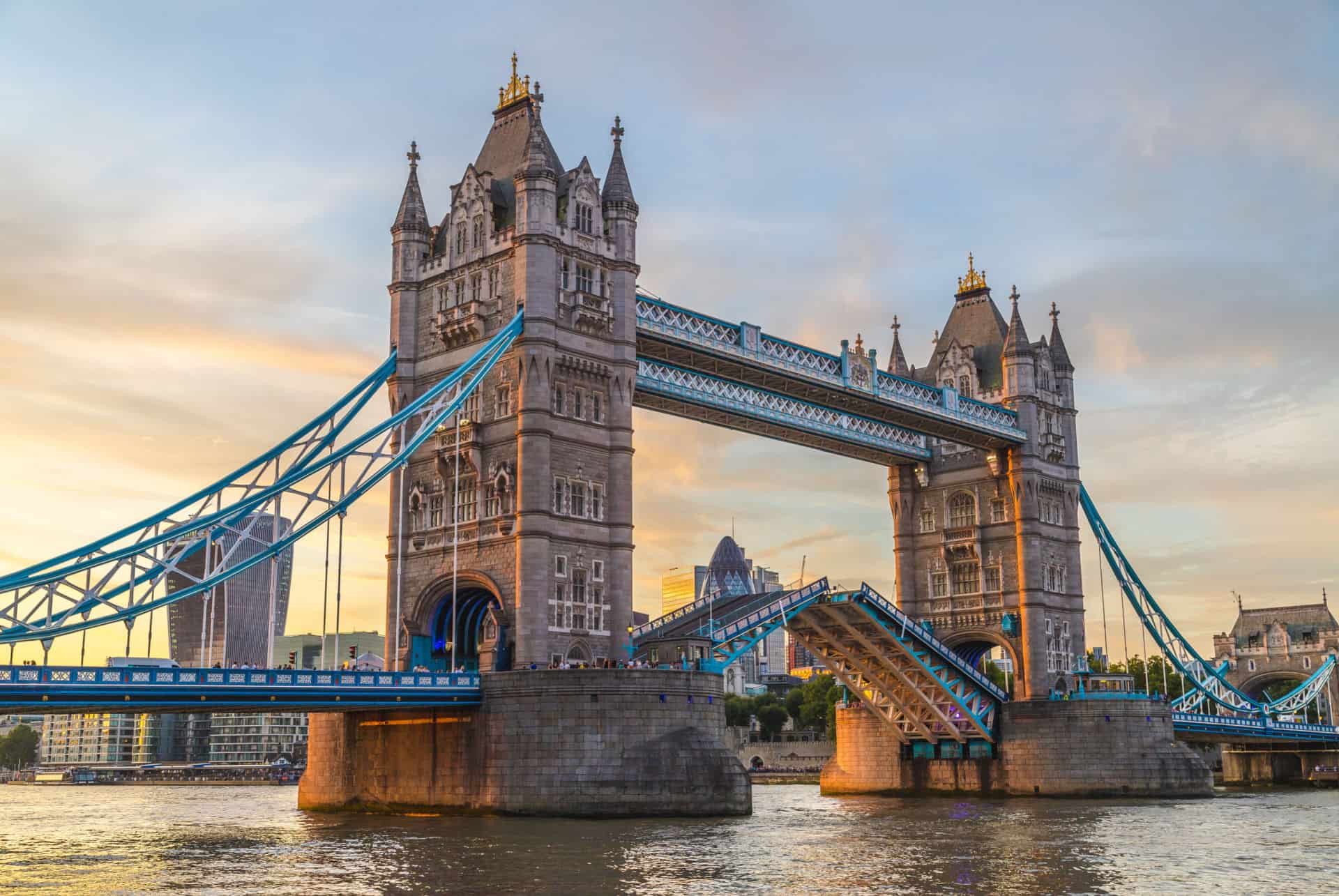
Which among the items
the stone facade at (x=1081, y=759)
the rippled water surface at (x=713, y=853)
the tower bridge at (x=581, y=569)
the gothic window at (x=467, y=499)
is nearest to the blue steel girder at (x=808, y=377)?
the tower bridge at (x=581, y=569)

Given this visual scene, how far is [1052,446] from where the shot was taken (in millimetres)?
92062

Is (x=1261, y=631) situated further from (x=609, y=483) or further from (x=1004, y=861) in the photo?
(x=1004, y=861)

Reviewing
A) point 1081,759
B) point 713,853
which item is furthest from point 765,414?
point 713,853

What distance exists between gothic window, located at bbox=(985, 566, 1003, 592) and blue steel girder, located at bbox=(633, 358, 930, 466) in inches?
332

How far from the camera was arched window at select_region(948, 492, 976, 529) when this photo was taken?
90.8 metres

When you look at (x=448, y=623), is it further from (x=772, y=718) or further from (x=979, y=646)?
(x=772, y=718)

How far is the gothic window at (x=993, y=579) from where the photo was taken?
88688 millimetres

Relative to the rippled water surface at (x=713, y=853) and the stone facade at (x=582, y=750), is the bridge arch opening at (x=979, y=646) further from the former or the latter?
the stone facade at (x=582, y=750)

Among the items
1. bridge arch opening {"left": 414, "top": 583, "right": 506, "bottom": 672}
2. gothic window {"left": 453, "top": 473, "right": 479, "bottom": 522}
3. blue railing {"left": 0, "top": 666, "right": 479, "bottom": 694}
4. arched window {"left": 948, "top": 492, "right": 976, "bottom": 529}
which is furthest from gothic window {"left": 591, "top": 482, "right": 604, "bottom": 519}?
arched window {"left": 948, "top": 492, "right": 976, "bottom": 529}

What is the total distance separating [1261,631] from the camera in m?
144

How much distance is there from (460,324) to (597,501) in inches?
385

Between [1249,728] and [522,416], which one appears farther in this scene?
[1249,728]

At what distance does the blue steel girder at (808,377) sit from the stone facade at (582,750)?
17788mm

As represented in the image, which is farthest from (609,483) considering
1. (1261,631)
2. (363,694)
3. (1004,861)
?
(1261,631)
